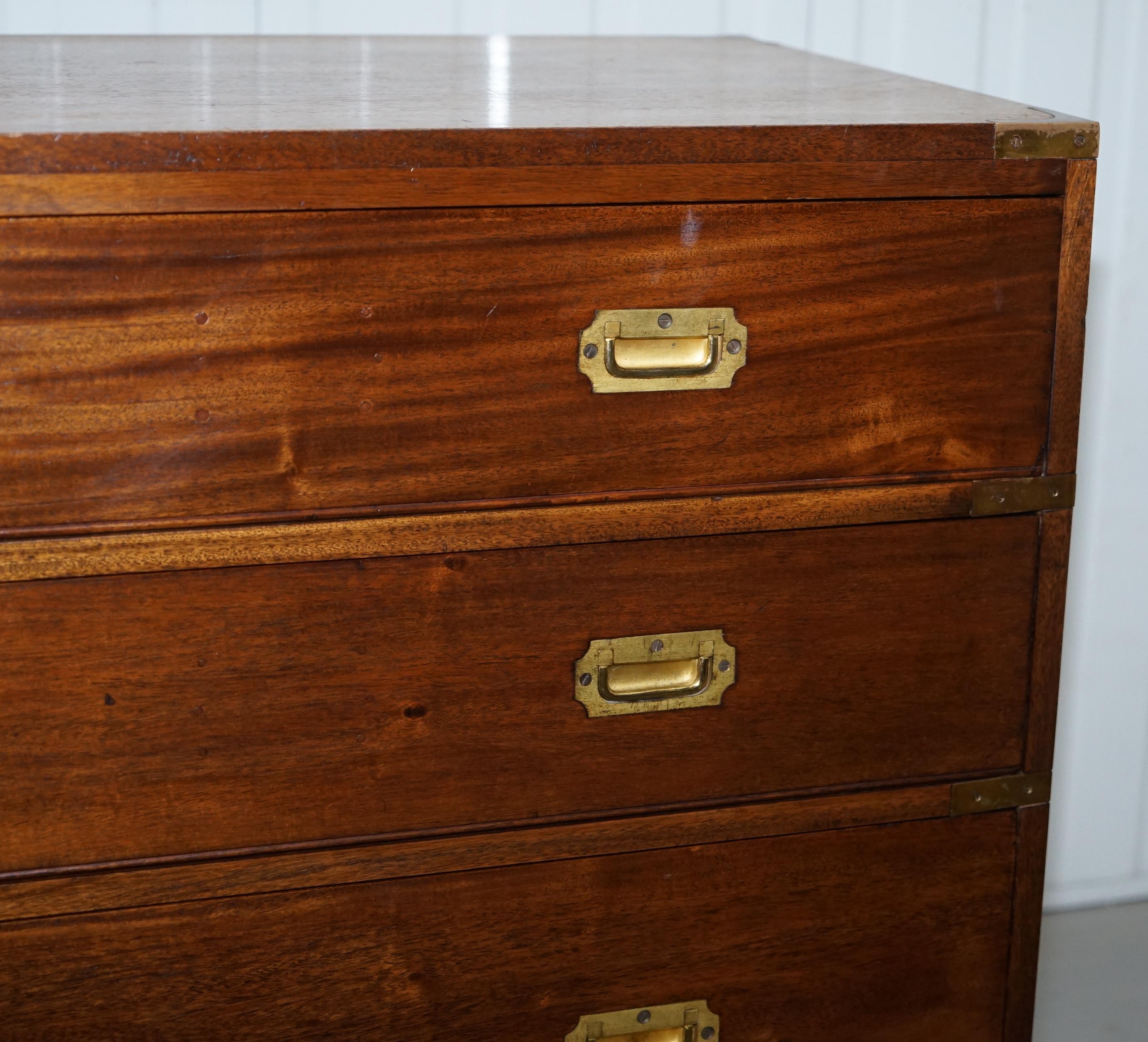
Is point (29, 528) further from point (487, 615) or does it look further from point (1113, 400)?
point (1113, 400)

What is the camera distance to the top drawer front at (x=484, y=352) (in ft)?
2.89

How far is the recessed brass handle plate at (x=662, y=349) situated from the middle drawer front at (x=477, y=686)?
119 millimetres

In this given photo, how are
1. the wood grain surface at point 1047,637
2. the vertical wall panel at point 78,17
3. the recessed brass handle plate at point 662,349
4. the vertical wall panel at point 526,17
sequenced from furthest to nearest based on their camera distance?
the vertical wall panel at point 526,17, the vertical wall panel at point 78,17, the wood grain surface at point 1047,637, the recessed brass handle plate at point 662,349

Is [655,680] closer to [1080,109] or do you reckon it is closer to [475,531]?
[475,531]

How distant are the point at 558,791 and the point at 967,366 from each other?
426mm

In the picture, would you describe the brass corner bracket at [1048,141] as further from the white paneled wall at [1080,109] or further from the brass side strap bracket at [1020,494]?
the white paneled wall at [1080,109]

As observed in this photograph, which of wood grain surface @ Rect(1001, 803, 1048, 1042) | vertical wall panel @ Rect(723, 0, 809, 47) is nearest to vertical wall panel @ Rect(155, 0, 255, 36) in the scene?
vertical wall panel @ Rect(723, 0, 809, 47)

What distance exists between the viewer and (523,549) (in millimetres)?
984

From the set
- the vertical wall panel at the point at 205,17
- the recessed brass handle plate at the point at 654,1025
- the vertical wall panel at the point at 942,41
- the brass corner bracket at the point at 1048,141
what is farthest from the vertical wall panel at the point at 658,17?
the recessed brass handle plate at the point at 654,1025

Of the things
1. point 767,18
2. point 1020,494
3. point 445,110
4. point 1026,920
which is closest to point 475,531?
point 445,110

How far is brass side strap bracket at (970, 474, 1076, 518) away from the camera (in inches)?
41.2

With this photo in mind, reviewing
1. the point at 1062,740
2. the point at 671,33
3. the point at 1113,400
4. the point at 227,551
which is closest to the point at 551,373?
the point at 227,551

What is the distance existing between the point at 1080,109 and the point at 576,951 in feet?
3.92

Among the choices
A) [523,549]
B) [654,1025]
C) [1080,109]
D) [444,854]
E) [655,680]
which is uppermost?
[1080,109]
